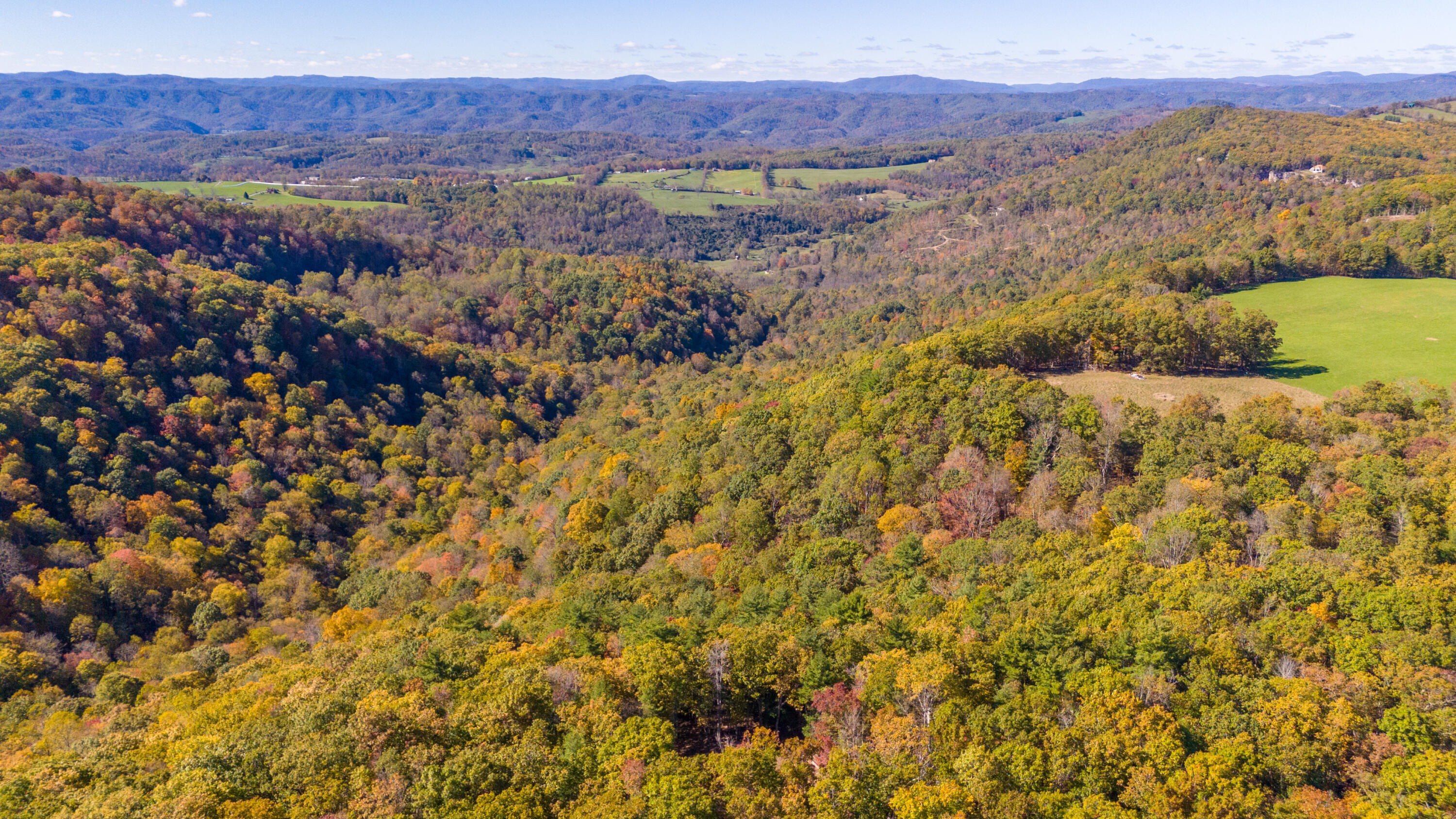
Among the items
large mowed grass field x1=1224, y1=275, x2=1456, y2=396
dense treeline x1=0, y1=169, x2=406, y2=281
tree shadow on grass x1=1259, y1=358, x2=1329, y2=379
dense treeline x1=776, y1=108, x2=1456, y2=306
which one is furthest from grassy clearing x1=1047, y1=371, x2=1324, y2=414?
dense treeline x1=0, y1=169, x2=406, y2=281

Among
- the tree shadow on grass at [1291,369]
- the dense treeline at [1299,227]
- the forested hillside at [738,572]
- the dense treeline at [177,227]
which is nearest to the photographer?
the forested hillside at [738,572]

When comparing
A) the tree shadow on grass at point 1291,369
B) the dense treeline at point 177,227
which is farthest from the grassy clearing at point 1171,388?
the dense treeline at point 177,227

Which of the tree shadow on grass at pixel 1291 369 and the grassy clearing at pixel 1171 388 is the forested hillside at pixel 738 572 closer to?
the tree shadow on grass at pixel 1291 369

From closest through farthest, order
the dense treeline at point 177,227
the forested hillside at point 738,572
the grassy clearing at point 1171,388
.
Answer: the forested hillside at point 738,572 → the grassy clearing at point 1171,388 → the dense treeline at point 177,227

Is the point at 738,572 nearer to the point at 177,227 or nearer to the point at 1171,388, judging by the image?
the point at 1171,388

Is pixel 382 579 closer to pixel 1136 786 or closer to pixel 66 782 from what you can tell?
pixel 66 782

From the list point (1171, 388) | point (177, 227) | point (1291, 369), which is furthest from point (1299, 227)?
point (177, 227)

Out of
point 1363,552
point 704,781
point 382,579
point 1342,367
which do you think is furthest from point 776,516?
point 1342,367
